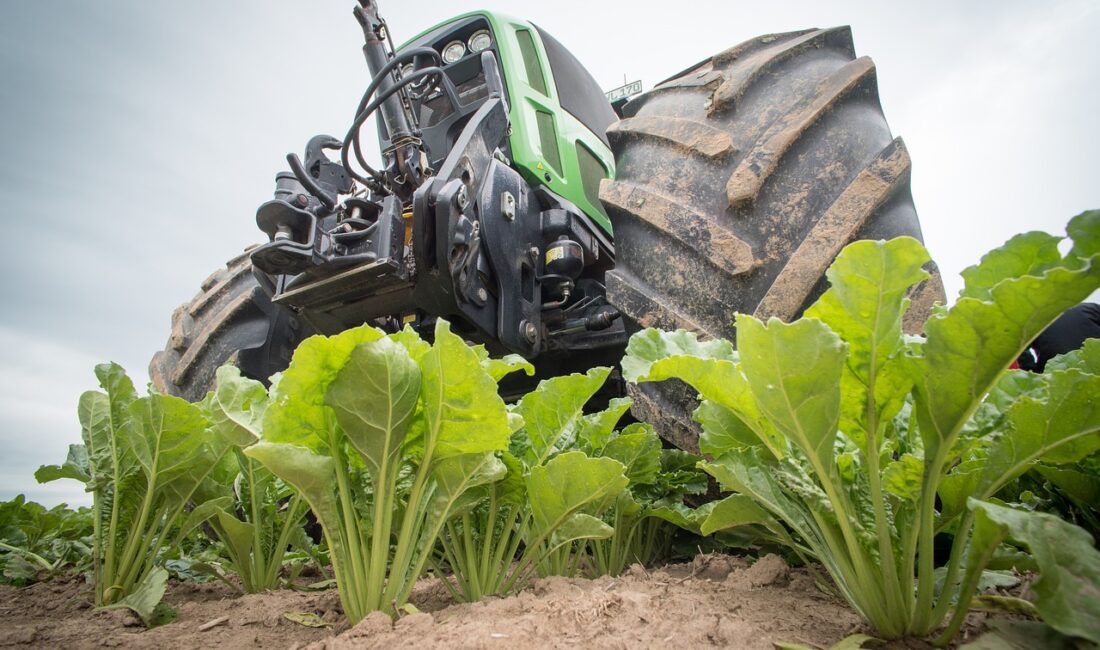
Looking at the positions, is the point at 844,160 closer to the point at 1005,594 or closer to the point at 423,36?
the point at 1005,594

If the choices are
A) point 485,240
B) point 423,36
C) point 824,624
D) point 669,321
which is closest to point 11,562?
point 485,240

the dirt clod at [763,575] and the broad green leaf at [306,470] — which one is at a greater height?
the broad green leaf at [306,470]

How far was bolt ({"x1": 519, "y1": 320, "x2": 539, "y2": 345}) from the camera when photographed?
1.54m

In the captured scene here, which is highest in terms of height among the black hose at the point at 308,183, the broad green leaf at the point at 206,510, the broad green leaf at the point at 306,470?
the black hose at the point at 308,183

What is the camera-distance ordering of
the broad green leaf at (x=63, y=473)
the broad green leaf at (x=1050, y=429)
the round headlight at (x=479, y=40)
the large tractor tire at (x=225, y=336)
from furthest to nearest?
the round headlight at (x=479, y=40), the large tractor tire at (x=225, y=336), the broad green leaf at (x=63, y=473), the broad green leaf at (x=1050, y=429)

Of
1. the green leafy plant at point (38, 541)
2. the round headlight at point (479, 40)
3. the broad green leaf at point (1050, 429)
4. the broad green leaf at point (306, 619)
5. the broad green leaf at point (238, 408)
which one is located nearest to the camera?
the broad green leaf at point (1050, 429)

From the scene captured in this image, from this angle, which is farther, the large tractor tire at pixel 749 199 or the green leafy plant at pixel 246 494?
the large tractor tire at pixel 749 199

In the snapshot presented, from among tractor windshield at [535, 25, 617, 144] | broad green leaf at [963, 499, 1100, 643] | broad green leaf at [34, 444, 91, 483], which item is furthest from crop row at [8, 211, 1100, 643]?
tractor windshield at [535, 25, 617, 144]

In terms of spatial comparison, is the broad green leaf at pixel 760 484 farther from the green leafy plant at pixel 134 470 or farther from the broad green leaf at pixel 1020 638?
the green leafy plant at pixel 134 470

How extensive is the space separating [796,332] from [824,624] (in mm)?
369

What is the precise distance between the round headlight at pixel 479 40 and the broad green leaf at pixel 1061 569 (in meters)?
2.07

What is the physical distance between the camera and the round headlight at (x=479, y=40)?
84.9 inches

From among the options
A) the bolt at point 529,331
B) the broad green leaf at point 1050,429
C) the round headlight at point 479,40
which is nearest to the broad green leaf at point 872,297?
the broad green leaf at point 1050,429

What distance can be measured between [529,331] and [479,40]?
121 cm
